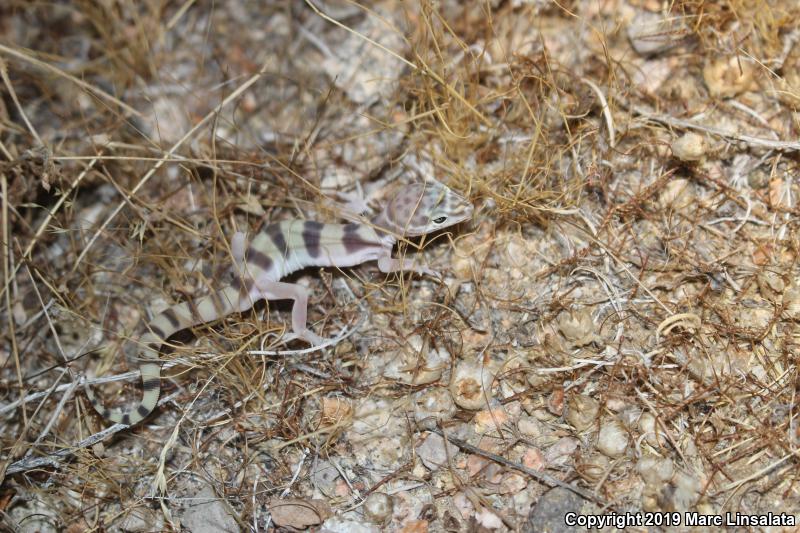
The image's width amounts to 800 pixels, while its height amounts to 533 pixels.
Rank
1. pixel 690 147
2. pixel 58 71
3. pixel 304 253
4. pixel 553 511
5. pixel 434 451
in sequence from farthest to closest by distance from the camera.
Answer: pixel 304 253, pixel 58 71, pixel 690 147, pixel 434 451, pixel 553 511

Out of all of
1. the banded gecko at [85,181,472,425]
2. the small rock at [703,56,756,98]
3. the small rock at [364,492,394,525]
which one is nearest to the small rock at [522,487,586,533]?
the small rock at [364,492,394,525]

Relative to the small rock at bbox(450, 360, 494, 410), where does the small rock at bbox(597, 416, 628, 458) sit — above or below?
below

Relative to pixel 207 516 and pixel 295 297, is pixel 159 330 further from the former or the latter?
pixel 207 516

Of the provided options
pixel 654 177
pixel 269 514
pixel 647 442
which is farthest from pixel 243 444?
pixel 654 177

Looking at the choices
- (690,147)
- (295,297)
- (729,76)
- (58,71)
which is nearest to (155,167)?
(58,71)

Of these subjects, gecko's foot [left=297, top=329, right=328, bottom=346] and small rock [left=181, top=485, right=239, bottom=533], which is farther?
gecko's foot [left=297, top=329, right=328, bottom=346]

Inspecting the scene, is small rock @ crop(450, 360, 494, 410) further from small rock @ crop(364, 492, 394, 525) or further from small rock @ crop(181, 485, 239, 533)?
small rock @ crop(181, 485, 239, 533)

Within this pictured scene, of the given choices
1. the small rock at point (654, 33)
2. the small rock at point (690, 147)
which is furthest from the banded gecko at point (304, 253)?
the small rock at point (654, 33)
